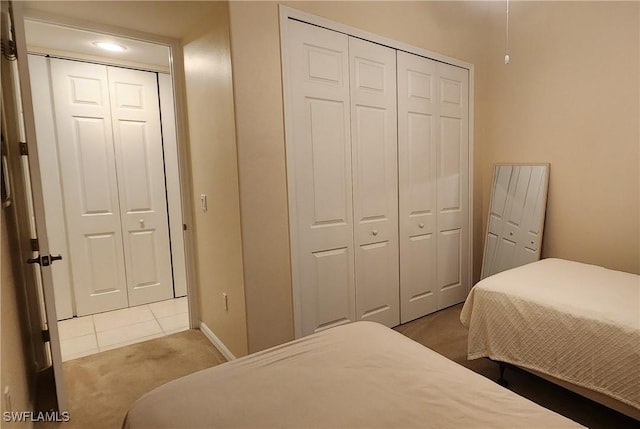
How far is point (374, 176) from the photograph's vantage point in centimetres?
261

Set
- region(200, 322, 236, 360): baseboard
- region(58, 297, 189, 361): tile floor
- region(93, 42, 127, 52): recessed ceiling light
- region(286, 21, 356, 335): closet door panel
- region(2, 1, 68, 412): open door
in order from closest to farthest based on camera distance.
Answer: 1. region(2, 1, 68, 412): open door
2. region(286, 21, 356, 335): closet door panel
3. region(200, 322, 236, 360): baseboard
4. region(58, 297, 189, 361): tile floor
5. region(93, 42, 127, 52): recessed ceiling light

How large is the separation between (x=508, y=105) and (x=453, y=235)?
4.17 ft

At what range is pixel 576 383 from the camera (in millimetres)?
1663

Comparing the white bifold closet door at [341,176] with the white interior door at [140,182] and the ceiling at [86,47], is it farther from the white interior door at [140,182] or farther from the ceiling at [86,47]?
the white interior door at [140,182]

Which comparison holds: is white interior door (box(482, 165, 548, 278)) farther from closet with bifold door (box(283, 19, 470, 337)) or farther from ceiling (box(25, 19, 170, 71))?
ceiling (box(25, 19, 170, 71))

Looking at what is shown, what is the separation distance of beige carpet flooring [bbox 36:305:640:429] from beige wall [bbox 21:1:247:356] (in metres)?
0.30

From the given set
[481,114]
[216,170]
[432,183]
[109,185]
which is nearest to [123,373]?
[216,170]

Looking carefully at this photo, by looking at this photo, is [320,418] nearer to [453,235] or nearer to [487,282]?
[487,282]

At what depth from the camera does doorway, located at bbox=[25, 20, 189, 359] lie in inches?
116

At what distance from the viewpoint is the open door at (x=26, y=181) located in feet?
5.67

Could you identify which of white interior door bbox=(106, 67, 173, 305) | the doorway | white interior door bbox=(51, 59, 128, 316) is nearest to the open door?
the doorway

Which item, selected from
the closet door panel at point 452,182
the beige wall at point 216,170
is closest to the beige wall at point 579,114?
the closet door panel at point 452,182

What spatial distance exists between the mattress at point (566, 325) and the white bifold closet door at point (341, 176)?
0.78 m

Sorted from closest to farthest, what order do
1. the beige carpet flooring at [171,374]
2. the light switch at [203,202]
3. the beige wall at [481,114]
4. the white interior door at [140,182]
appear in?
1. the beige carpet flooring at [171,374]
2. the beige wall at [481,114]
3. the light switch at [203,202]
4. the white interior door at [140,182]
